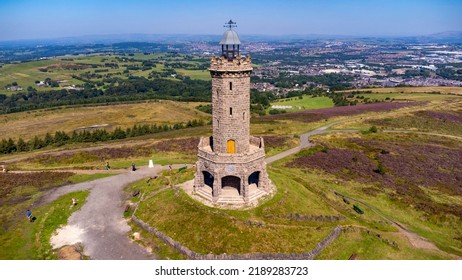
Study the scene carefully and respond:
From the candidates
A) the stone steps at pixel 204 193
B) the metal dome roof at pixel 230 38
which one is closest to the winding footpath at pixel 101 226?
the stone steps at pixel 204 193

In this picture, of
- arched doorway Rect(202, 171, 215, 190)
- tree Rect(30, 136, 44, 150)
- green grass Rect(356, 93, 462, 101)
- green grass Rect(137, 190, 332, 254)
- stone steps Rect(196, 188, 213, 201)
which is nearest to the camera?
green grass Rect(137, 190, 332, 254)

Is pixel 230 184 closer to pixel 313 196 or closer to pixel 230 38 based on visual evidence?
pixel 313 196

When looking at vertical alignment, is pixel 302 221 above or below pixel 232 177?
below

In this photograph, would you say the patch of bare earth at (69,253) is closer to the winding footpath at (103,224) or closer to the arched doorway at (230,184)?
the winding footpath at (103,224)

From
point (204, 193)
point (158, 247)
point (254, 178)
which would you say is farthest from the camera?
point (254, 178)

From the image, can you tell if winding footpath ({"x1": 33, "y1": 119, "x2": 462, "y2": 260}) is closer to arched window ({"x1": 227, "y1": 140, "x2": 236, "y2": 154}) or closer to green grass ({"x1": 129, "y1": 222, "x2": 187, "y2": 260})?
green grass ({"x1": 129, "y1": 222, "x2": 187, "y2": 260})

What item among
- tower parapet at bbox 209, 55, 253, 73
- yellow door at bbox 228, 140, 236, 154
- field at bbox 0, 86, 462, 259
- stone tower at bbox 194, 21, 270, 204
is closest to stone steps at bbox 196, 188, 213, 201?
stone tower at bbox 194, 21, 270, 204

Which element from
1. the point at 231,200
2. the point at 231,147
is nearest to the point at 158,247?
the point at 231,200
